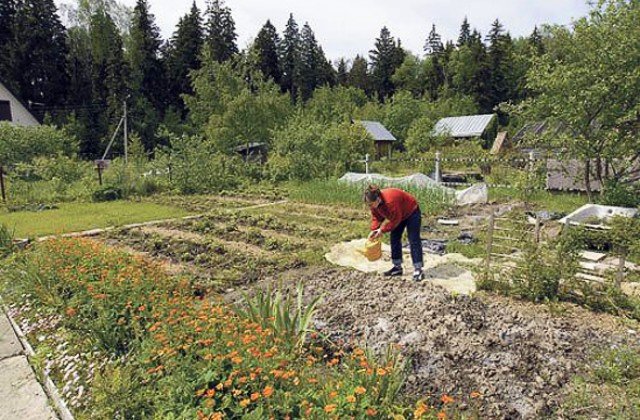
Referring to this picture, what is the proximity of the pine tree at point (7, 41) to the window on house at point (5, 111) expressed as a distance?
4590 mm

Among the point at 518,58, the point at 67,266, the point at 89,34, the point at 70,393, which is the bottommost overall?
the point at 70,393

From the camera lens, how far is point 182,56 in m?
37.5

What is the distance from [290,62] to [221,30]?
852 cm

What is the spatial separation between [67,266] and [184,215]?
6320 millimetres

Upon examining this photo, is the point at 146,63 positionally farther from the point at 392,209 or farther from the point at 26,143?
the point at 392,209

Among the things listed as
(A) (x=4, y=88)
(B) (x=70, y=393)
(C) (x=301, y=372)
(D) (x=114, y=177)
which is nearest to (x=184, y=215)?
(D) (x=114, y=177)

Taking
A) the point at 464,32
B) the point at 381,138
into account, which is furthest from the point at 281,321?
the point at 464,32

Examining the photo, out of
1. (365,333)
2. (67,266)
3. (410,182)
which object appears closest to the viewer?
(365,333)

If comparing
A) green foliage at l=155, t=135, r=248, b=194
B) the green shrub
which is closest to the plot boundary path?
the green shrub

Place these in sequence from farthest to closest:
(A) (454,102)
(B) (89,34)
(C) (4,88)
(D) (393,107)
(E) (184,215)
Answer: (A) (454,102)
(B) (89,34)
(D) (393,107)
(C) (4,88)
(E) (184,215)

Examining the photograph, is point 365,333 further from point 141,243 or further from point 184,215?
point 184,215

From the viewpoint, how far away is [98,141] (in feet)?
102

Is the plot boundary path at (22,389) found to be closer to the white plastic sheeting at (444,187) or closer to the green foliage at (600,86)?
the green foliage at (600,86)

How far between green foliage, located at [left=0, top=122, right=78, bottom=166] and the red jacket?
711 inches
